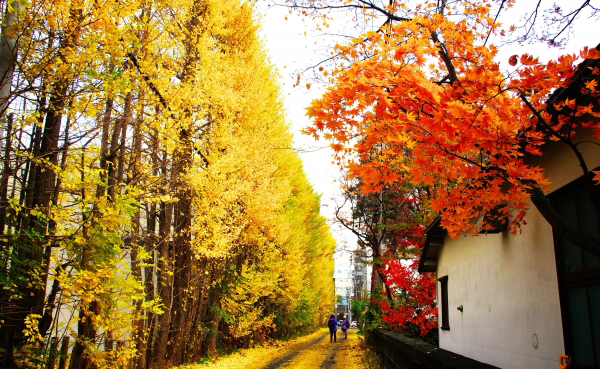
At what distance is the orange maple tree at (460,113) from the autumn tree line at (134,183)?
283 cm

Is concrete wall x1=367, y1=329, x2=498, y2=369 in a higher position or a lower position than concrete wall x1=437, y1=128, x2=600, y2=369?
lower

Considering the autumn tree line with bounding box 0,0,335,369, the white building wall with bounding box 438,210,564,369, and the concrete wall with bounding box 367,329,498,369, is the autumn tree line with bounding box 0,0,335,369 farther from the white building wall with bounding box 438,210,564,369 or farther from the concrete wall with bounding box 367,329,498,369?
the white building wall with bounding box 438,210,564,369

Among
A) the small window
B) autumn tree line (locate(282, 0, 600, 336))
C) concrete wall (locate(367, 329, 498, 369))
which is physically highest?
autumn tree line (locate(282, 0, 600, 336))

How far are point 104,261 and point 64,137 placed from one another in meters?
1.84

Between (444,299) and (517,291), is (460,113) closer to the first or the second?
(517,291)

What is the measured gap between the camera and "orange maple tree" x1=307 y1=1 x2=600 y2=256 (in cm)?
366

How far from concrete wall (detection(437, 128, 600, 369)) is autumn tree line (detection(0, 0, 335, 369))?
5075 mm

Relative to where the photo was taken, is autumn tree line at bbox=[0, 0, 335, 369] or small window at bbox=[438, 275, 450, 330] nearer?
autumn tree line at bbox=[0, 0, 335, 369]

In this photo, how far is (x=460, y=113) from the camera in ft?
12.2

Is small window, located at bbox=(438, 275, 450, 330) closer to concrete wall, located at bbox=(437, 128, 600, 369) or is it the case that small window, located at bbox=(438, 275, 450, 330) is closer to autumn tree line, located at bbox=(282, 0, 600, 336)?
concrete wall, located at bbox=(437, 128, 600, 369)

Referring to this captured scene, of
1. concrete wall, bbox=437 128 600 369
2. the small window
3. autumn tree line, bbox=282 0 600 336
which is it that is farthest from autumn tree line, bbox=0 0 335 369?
the small window

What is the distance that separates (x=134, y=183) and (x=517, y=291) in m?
6.81

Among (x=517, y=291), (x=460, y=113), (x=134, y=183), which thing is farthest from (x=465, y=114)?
(x=134, y=183)

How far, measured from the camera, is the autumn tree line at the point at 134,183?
16.3 ft
